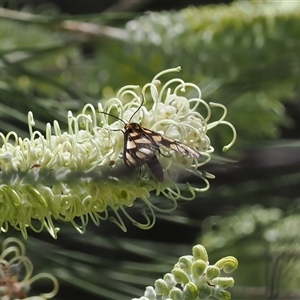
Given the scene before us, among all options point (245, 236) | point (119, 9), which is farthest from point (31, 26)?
point (245, 236)

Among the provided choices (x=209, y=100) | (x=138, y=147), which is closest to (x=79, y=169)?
(x=138, y=147)

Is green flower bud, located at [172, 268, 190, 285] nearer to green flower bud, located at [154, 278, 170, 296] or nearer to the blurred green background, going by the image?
green flower bud, located at [154, 278, 170, 296]

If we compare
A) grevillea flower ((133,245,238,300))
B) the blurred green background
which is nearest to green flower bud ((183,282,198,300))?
grevillea flower ((133,245,238,300))

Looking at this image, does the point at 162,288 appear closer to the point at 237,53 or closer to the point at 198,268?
the point at 198,268

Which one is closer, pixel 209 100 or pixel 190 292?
pixel 190 292

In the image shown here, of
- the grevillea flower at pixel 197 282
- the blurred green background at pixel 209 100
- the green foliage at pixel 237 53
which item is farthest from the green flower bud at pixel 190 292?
the green foliage at pixel 237 53
